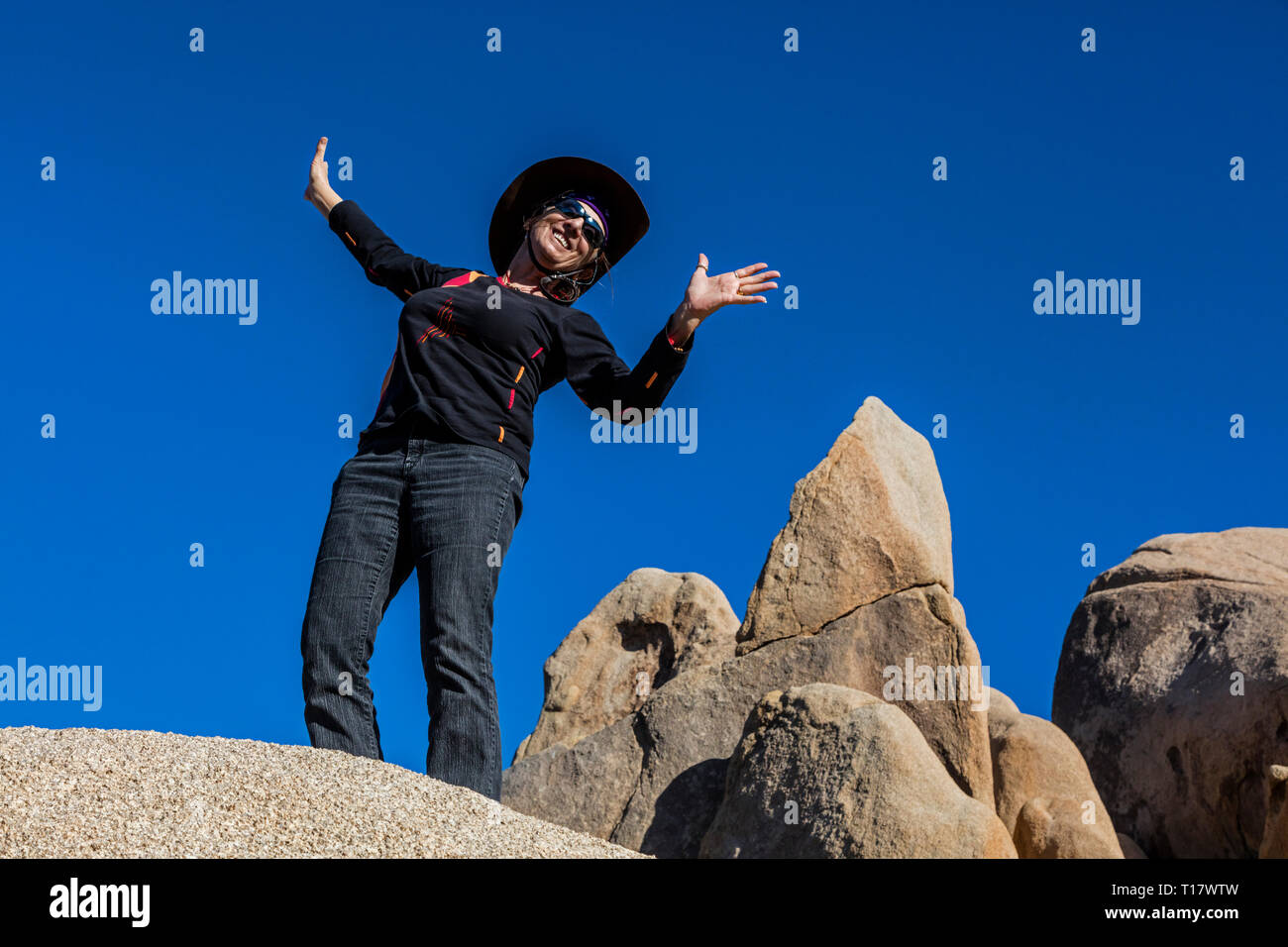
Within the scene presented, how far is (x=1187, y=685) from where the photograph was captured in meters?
7.96

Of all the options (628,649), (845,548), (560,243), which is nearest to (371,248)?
(560,243)

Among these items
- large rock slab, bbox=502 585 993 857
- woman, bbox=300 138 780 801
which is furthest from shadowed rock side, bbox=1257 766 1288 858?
woman, bbox=300 138 780 801

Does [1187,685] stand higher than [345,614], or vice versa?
[345,614]

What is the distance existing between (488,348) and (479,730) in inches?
49.1

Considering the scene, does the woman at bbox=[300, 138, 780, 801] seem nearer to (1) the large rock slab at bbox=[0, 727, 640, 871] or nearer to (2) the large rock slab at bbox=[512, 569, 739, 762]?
(1) the large rock slab at bbox=[0, 727, 640, 871]

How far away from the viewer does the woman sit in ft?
12.5

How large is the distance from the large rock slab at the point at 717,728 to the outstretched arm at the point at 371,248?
305 cm

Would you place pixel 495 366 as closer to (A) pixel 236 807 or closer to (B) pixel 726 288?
(B) pixel 726 288

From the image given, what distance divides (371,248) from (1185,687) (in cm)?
604

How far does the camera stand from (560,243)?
14.7 feet

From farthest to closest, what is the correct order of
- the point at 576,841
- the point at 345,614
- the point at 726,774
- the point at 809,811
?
the point at 726,774 < the point at 809,811 < the point at 345,614 < the point at 576,841
